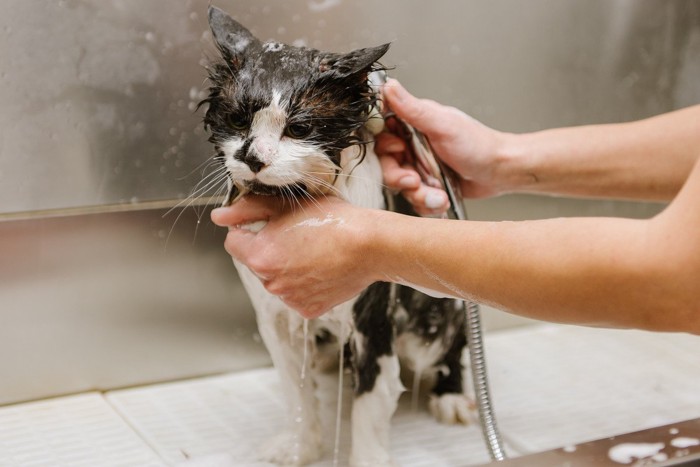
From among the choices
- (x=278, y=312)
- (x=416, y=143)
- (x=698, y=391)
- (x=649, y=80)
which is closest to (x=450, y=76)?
(x=416, y=143)

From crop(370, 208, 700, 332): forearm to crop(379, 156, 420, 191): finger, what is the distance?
23 centimetres

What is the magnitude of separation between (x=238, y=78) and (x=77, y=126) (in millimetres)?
414

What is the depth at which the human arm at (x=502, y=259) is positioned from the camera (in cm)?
76

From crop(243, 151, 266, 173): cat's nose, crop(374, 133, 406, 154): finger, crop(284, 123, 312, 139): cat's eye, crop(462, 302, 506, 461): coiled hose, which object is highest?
crop(284, 123, 312, 139): cat's eye

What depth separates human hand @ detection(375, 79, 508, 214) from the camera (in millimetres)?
1164

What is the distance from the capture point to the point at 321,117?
99 centimetres

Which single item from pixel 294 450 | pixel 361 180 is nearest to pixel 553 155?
pixel 361 180

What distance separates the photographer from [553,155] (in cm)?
130

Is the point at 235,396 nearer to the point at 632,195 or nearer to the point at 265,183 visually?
the point at 265,183

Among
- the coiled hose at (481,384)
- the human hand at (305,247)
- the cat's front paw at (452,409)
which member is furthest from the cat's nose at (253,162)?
the cat's front paw at (452,409)

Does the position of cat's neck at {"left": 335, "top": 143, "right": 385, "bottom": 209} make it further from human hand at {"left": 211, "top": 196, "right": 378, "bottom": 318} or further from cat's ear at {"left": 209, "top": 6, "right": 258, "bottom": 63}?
cat's ear at {"left": 209, "top": 6, "right": 258, "bottom": 63}

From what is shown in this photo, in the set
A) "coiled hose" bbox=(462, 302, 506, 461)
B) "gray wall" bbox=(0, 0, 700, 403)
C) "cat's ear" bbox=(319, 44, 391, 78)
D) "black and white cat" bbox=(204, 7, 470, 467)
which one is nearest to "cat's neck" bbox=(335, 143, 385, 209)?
"black and white cat" bbox=(204, 7, 470, 467)

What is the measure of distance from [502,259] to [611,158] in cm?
50

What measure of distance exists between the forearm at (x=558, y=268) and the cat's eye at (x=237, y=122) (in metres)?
0.23
